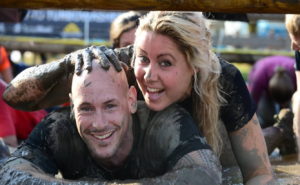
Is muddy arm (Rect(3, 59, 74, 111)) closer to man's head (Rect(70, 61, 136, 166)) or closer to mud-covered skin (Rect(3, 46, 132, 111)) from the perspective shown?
mud-covered skin (Rect(3, 46, 132, 111))

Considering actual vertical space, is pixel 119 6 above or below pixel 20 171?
above

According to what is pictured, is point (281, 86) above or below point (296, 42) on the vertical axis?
below

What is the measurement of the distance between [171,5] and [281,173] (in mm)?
1918

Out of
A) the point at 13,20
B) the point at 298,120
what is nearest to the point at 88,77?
the point at 298,120

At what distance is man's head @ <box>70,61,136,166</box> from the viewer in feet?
9.45

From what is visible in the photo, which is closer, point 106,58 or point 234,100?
point 106,58

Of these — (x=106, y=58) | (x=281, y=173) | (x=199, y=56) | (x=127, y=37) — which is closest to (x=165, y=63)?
(x=199, y=56)

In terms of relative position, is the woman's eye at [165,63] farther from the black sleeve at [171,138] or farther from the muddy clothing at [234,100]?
the muddy clothing at [234,100]

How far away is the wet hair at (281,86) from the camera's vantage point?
6203 millimetres

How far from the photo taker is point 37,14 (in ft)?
32.6

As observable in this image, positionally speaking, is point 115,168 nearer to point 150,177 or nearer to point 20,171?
point 150,177

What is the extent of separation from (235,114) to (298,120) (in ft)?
5.34

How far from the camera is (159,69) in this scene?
314cm

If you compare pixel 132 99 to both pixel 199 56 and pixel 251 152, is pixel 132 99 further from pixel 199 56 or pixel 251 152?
pixel 251 152
